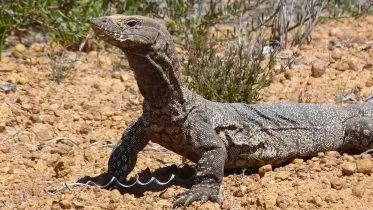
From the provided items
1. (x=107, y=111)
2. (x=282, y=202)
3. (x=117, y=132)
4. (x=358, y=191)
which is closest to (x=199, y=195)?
(x=282, y=202)

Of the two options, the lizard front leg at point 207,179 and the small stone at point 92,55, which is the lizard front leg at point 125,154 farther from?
the small stone at point 92,55

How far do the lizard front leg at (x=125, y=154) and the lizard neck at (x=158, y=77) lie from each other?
37 centimetres

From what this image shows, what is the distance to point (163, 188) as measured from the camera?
21.3 feet

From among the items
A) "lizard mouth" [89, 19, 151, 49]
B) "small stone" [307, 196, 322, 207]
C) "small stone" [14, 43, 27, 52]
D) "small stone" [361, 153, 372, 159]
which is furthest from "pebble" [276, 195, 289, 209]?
"small stone" [14, 43, 27, 52]

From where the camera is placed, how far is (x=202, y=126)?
20.6 feet

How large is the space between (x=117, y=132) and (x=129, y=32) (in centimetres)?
264

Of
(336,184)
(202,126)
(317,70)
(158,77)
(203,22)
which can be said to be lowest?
(336,184)

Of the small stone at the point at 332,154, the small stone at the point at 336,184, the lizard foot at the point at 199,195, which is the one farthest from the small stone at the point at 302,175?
the lizard foot at the point at 199,195

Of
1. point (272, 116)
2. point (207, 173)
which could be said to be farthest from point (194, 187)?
point (272, 116)

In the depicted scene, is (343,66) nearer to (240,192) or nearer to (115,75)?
(115,75)

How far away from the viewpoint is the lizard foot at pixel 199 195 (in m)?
5.97

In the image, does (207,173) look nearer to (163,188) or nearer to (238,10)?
(163,188)

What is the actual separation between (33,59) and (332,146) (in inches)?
166

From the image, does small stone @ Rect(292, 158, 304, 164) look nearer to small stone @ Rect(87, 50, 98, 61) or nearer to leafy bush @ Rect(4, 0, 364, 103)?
leafy bush @ Rect(4, 0, 364, 103)
